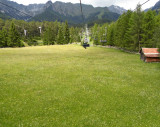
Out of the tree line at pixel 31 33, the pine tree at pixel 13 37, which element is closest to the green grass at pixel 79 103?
the tree line at pixel 31 33

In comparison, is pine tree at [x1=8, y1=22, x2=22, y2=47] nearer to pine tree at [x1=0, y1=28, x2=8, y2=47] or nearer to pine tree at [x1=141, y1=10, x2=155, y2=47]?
pine tree at [x1=0, y1=28, x2=8, y2=47]

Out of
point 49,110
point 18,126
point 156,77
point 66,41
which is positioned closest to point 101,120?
point 49,110

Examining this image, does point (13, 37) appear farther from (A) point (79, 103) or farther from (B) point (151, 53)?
(A) point (79, 103)

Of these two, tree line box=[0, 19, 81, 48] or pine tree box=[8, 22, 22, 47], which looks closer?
pine tree box=[8, 22, 22, 47]

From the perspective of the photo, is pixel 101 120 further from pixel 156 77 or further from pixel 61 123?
pixel 156 77

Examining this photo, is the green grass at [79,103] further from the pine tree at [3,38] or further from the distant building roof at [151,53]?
the pine tree at [3,38]

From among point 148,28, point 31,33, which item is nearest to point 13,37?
point 31,33

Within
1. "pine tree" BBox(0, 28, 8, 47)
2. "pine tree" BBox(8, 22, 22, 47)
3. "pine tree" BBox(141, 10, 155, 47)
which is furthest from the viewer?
"pine tree" BBox(0, 28, 8, 47)

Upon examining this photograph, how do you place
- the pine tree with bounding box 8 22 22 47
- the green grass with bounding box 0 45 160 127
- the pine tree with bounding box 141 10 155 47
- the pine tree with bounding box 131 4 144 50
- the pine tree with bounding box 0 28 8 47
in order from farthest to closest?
the pine tree with bounding box 0 28 8 47 < the pine tree with bounding box 8 22 22 47 < the pine tree with bounding box 131 4 144 50 < the pine tree with bounding box 141 10 155 47 < the green grass with bounding box 0 45 160 127

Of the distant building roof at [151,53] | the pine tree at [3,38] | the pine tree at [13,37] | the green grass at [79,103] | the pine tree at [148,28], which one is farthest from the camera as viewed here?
the pine tree at [3,38]

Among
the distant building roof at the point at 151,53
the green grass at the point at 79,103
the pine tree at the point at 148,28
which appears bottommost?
the green grass at the point at 79,103

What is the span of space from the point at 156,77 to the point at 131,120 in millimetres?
15409

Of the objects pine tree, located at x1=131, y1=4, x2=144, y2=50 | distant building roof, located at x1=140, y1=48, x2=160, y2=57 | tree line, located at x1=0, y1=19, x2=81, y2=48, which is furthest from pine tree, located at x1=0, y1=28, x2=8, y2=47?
distant building roof, located at x1=140, y1=48, x2=160, y2=57

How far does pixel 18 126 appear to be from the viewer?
9.70 meters
